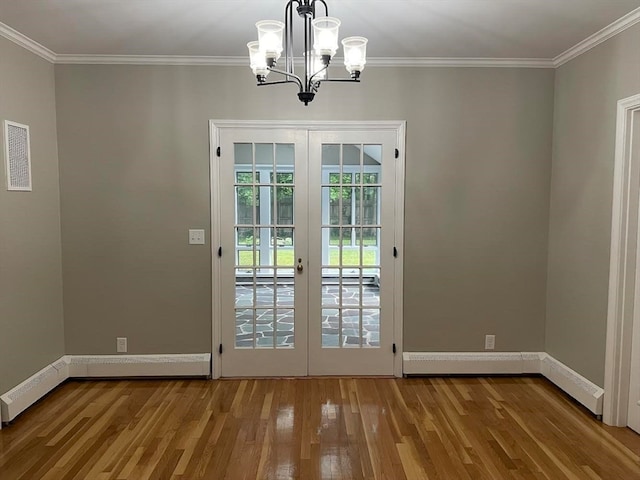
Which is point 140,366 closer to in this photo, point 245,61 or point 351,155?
point 351,155

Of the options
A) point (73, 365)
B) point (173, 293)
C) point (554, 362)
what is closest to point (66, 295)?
point (73, 365)

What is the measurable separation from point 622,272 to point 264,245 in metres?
2.60

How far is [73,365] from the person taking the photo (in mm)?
3861

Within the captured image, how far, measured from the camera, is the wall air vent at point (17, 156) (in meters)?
3.14

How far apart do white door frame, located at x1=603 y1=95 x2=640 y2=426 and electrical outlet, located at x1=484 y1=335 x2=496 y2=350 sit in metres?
0.95

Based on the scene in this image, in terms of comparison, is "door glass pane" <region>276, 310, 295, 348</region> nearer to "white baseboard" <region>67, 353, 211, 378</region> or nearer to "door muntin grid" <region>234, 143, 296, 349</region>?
"door muntin grid" <region>234, 143, 296, 349</region>

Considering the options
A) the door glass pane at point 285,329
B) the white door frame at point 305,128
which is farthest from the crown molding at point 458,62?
the door glass pane at point 285,329

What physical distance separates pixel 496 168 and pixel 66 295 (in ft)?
12.2

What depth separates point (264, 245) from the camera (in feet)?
12.8

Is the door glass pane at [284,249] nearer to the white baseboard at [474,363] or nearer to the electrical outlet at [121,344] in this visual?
the white baseboard at [474,363]

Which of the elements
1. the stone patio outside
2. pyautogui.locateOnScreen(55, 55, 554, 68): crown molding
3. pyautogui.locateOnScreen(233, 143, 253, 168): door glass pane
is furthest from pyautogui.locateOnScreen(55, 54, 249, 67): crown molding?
the stone patio outside

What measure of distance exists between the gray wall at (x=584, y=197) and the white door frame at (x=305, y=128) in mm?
1257

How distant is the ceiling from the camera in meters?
2.73

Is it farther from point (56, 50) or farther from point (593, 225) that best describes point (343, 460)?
point (56, 50)
